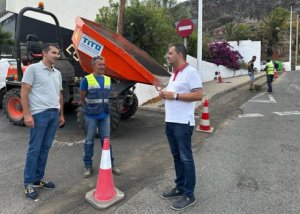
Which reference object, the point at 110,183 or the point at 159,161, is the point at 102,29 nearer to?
the point at 159,161

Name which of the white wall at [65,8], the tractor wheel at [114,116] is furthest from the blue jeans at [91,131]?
the white wall at [65,8]

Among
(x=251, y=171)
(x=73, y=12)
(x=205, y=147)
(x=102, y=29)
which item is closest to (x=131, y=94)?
(x=102, y=29)

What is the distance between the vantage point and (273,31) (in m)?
51.8

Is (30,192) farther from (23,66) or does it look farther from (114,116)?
(23,66)

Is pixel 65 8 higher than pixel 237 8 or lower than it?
lower

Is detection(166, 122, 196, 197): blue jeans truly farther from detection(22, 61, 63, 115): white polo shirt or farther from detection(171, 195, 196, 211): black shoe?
detection(22, 61, 63, 115): white polo shirt

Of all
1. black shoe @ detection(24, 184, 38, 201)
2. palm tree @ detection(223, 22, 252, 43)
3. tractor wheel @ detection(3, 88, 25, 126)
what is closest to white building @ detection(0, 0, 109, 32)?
tractor wheel @ detection(3, 88, 25, 126)

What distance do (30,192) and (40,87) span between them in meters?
1.28

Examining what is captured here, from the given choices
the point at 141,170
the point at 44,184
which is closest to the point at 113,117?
the point at 141,170

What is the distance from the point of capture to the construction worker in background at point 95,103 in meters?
4.47

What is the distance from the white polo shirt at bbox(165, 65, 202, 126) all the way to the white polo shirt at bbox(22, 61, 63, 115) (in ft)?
4.98

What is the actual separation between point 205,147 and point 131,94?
2.55 m

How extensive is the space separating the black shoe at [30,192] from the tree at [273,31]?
53182 mm

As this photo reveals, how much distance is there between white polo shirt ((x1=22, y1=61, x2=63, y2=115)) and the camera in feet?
12.5
